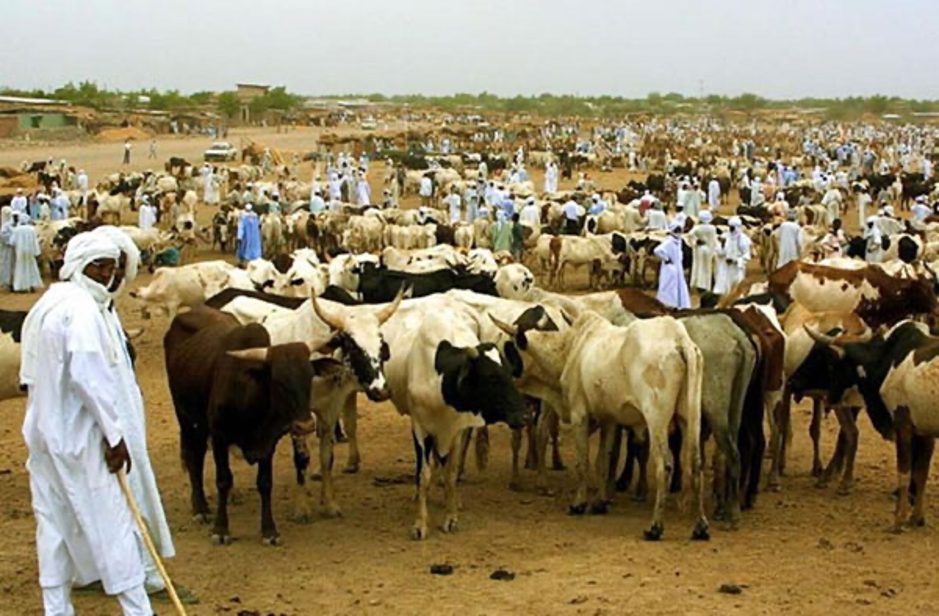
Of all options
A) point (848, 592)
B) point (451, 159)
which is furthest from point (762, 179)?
point (848, 592)

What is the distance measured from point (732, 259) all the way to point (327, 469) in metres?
13.1

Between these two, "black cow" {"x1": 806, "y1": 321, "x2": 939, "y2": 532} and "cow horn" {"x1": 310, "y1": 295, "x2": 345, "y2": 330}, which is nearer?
"black cow" {"x1": 806, "y1": 321, "x2": 939, "y2": 532}

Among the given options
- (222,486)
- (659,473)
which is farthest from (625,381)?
(222,486)

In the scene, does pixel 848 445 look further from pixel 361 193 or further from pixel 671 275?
pixel 361 193

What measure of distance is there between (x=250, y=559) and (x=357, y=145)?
54695 mm

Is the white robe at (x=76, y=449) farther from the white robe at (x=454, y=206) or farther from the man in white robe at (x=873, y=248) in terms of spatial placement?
the white robe at (x=454, y=206)

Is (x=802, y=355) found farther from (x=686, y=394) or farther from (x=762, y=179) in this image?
(x=762, y=179)

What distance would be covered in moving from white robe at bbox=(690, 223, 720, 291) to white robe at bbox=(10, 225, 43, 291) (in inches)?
495

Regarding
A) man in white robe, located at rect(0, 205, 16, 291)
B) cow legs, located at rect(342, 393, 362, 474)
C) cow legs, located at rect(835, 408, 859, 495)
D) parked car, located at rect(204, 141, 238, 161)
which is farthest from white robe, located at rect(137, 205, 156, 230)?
parked car, located at rect(204, 141, 238, 161)

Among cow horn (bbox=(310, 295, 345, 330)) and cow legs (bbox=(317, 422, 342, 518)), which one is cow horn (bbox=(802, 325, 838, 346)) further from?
cow legs (bbox=(317, 422, 342, 518))

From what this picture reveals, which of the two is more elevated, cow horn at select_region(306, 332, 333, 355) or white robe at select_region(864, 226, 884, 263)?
cow horn at select_region(306, 332, 333, 355)

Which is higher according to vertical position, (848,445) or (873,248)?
(873,248)

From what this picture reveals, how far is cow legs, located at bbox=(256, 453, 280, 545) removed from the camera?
8227 mm

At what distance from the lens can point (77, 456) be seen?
573cm
